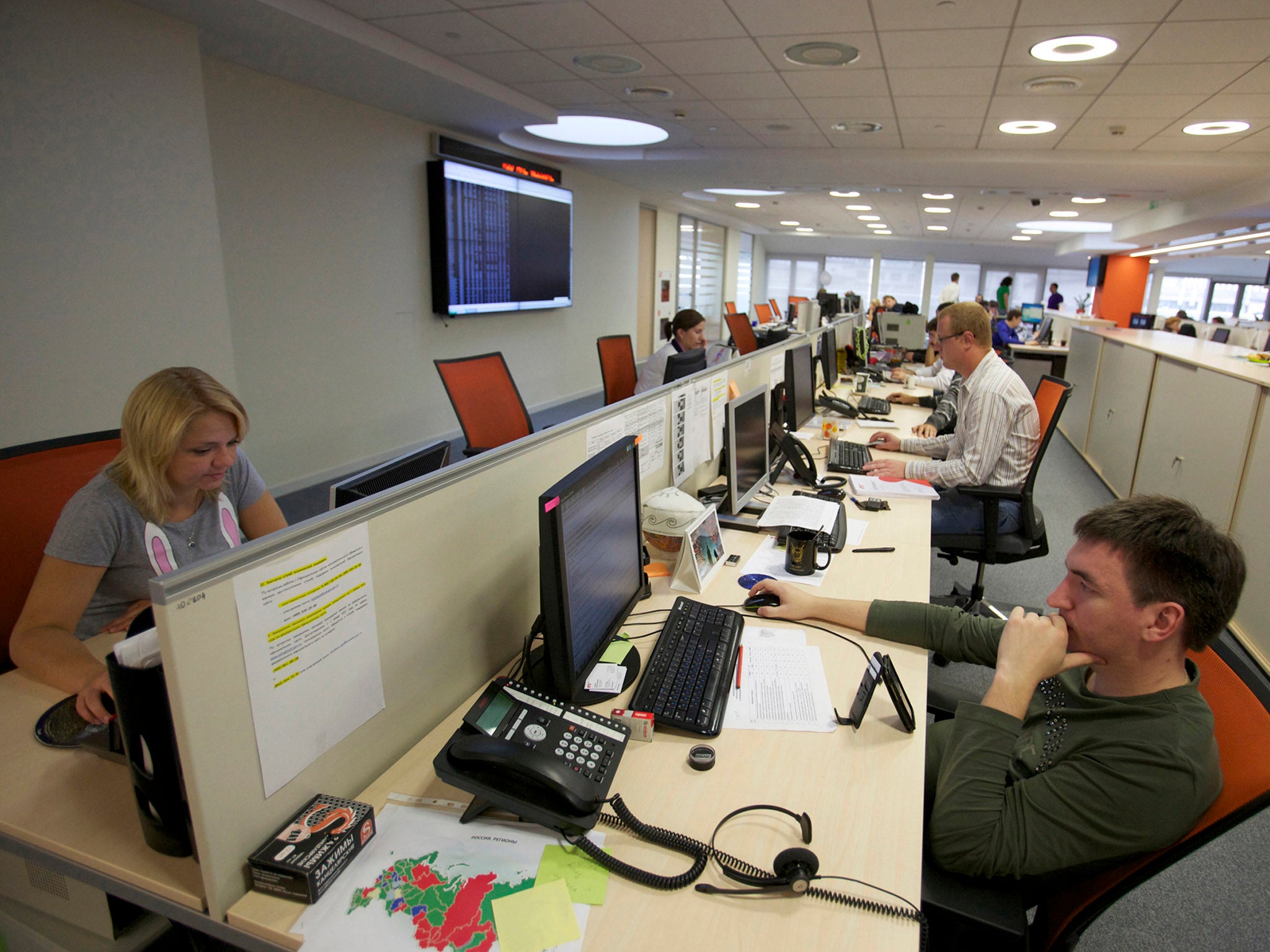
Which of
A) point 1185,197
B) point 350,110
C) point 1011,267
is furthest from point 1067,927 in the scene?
point 1011,267

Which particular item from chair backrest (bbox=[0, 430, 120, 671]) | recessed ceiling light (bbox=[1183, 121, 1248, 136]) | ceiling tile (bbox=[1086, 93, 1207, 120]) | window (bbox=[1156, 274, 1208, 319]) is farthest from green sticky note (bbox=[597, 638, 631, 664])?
window (bbox=[1156, 274, 1208, 319])

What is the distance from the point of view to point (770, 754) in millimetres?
1180

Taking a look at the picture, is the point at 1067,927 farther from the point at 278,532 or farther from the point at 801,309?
the point at 801,309

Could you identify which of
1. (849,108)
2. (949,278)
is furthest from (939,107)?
(949,278)

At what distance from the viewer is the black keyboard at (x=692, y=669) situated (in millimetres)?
1235

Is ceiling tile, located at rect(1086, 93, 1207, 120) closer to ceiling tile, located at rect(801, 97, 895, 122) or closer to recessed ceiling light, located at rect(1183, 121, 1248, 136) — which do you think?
recessed ceiling light, located at rect(1183, 121, 1248, 136)

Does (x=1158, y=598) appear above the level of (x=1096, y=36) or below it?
below

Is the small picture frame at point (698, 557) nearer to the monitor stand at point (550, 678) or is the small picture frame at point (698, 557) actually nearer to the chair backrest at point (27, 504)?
the monitor stand at point (550, 678)

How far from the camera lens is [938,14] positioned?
126 inches

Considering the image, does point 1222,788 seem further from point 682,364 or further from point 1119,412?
point 1119,412

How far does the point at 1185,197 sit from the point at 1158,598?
1000 centimetres

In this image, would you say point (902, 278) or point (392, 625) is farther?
point (902, 278)

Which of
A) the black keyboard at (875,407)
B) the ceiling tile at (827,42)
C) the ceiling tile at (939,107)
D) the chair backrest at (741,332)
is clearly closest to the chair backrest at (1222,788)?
the black keyboard at (875,407)

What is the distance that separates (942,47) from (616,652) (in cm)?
373
